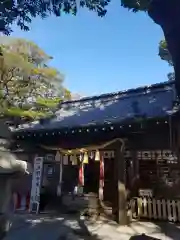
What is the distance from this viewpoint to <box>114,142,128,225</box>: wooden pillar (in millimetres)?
9664

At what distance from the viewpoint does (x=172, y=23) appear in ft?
17.0

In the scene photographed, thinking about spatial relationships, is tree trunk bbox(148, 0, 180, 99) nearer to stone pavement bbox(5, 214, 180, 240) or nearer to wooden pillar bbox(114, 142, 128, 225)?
stone pavement bbox(5, 214, 180, 240)

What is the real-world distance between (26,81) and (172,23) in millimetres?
18133

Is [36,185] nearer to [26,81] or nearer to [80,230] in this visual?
[80,230]

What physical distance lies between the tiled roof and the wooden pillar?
137 centimetres

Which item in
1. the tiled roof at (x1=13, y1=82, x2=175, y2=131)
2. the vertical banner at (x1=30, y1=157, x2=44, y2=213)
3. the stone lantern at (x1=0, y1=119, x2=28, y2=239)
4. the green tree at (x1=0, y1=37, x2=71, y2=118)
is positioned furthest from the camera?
the green tree at (x1=0, y1=37, x2=71, y2=118)

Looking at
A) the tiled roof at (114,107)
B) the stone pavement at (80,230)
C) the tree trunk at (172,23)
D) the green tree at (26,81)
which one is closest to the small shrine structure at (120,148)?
the tiled roof at (114,107)

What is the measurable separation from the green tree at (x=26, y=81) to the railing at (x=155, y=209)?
7945 mm

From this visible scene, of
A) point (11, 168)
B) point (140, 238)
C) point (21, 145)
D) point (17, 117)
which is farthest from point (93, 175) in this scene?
point (11, 168)

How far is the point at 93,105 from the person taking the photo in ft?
52.1

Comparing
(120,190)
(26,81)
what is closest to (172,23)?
(120,190)

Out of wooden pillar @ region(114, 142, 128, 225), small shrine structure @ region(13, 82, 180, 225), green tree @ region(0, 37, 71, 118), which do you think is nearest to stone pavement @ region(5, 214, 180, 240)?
wooden pillar @ region(114, 142, 128, 225)

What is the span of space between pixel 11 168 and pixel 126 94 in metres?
12.8

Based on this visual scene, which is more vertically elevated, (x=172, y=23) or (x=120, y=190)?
(x=172, y=23)
